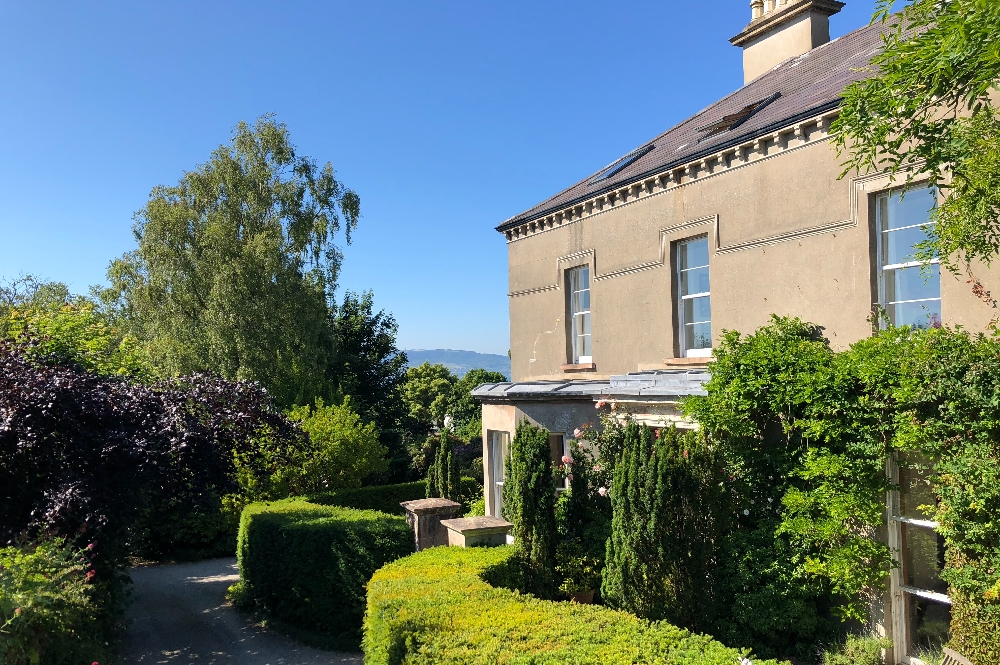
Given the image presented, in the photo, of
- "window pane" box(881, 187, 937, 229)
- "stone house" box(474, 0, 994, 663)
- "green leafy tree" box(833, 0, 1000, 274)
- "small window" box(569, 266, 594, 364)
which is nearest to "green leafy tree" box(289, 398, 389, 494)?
"stone house" box(474, 0, 994, 663)

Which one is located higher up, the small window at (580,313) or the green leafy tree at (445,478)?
the small window at (580,313)

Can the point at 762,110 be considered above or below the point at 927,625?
above

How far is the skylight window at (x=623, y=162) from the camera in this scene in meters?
16.6

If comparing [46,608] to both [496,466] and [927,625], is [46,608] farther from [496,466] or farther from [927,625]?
[927,625]

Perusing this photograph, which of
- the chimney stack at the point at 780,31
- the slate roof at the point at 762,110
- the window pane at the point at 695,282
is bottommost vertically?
the window pane at the point at 695,282

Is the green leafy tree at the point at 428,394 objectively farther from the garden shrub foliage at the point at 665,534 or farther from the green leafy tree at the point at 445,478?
the garden shrub foliage at the point at 665,534

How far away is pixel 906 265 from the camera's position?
32.0 feet

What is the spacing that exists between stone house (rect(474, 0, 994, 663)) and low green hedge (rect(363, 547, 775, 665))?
3509 millimetres

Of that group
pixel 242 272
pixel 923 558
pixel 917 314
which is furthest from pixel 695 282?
pixel 242 272

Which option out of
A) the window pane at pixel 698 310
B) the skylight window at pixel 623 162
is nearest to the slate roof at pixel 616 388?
the window pane at pixel 698 310

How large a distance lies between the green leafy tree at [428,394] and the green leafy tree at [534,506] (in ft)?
82.1

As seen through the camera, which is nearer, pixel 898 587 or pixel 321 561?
pixel 898 587

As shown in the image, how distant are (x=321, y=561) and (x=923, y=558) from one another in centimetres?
883

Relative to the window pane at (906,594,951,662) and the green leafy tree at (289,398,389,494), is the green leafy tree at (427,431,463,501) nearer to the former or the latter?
the green leafy tree at (289,398,389,494)
